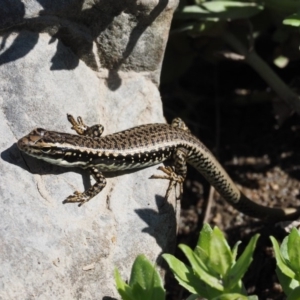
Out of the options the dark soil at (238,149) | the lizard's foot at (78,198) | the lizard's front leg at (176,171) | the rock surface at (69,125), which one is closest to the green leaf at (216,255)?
the rock surface at (69,125)

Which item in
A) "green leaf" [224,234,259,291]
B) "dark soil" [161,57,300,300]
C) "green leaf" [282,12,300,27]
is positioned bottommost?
"dark soil" [161,57,300,300]

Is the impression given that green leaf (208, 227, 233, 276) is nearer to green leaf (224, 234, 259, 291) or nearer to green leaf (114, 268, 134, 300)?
green leaf (224, 234, 259, 291)

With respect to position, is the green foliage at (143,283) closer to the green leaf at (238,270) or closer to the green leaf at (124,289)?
the green leaf at (124,289)

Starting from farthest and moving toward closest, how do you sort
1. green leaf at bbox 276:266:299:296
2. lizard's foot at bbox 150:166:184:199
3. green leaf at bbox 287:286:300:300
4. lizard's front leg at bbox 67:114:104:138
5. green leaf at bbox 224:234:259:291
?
lizard's foot at bbox 150:166:184:199 < lizard's front leg at bbox 67:114:104:138 < green leaf at bbox 276:266:299:296 < green leaf at bbox 287:286:300:300 < green leaf at bbox 224:234:259:291

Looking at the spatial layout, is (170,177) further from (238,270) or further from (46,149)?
(238,270)

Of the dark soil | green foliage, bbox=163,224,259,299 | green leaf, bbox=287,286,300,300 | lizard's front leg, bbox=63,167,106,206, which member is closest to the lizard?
lizard's front leg, bbox=63,167,106,206

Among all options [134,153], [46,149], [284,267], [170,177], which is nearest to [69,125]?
[46,149]
